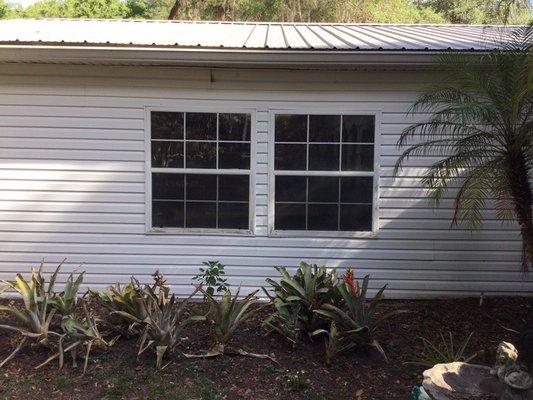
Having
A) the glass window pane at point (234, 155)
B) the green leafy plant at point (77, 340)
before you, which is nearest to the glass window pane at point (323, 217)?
the glass window pane at point (234, 155)

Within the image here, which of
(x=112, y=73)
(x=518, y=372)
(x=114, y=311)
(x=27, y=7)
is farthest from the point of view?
(x=27, y=7)

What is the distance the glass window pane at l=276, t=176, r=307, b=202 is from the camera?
6820 millimetres

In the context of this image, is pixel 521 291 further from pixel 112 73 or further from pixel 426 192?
pixel 112 73

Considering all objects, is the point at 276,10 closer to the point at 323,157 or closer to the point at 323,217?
the point at 323,157

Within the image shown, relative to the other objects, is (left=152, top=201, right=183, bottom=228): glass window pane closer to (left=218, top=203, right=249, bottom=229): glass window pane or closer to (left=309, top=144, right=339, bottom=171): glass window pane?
(left=218, top=203, right=249, bottom=229): glass window pane

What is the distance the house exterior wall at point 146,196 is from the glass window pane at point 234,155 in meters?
0.13

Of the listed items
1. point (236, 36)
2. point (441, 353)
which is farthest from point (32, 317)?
point (236, 36)

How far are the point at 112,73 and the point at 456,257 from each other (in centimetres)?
493

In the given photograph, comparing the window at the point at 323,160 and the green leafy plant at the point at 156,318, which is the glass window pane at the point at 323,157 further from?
the green leafy plant at the point at 156,318

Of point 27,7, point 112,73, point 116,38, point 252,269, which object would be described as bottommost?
point 252,269

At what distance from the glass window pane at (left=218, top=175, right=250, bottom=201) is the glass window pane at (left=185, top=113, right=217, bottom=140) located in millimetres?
568

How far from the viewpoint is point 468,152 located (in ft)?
18.1

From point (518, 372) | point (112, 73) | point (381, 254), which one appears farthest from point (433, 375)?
point (112, 73)

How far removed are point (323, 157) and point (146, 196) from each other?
2.28 m
